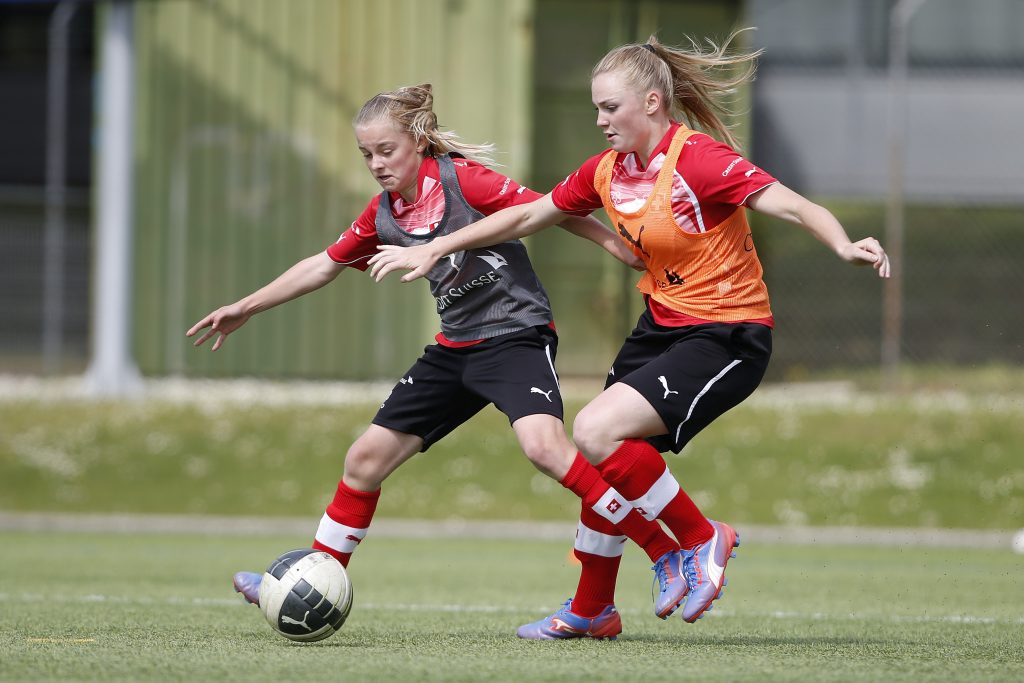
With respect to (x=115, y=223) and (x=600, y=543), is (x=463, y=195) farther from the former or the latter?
(x=115, y=223)

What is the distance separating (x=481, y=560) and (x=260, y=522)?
3258 mm

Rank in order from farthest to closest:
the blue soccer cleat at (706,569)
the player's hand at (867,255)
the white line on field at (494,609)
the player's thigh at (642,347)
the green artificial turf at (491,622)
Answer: the white line on field at (494,609)
the player's thigh at (642,347)
the blue soccer cleat at (706,569)
the player's hand at (867,255)
the green artificial turf at (491,622)

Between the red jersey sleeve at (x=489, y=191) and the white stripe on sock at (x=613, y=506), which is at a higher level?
the red jersey sleeve at (x=489, y=191)

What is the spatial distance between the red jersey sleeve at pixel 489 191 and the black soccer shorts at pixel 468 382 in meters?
0.49

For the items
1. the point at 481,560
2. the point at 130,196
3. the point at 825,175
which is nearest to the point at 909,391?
the point at 825,175

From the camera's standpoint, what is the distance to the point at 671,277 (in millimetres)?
5223

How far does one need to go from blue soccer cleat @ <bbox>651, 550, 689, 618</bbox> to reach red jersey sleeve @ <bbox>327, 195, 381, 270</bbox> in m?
1.67

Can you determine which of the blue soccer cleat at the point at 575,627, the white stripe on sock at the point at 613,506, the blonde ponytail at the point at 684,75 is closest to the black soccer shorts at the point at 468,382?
the white stripe on sock at the point at 613,506

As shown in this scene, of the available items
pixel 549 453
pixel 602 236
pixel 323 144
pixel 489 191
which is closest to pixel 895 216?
pixel 323 144

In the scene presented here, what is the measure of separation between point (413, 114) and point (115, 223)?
9859 mm

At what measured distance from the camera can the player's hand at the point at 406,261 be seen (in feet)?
16.5

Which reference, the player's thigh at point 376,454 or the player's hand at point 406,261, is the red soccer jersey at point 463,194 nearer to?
the player's hand at point 406,261

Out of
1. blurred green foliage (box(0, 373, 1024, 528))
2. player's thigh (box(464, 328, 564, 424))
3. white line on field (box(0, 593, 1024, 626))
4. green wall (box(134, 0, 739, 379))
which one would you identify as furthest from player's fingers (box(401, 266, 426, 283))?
green wall (box(134, 0, 739, 379))

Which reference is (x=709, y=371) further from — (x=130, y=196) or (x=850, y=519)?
(x=130, y=196)
